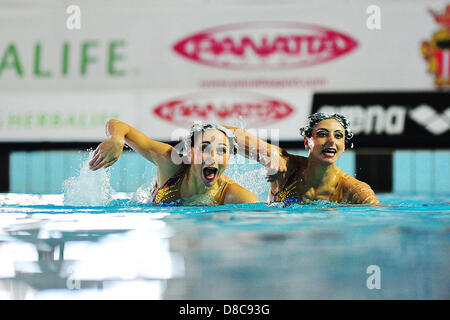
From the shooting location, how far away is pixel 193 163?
12.0ft

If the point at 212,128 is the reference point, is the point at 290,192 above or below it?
below

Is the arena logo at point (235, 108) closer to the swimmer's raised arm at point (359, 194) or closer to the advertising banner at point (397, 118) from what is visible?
the advertising banner at point (397, 118)

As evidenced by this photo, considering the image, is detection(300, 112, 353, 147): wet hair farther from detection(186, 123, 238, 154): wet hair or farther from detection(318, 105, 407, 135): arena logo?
detection(318, 105, 407, 135): arena logo

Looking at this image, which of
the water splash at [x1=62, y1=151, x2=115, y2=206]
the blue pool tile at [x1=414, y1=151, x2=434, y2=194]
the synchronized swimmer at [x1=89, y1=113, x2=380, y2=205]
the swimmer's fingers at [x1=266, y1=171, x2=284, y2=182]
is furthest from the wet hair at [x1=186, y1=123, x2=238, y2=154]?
the blue pool tile at [x1=414, y1=151, x2=434, y2=194]

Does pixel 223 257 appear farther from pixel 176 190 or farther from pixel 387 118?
pixel 387 118

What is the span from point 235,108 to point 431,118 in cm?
266

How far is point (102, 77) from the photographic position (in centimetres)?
785

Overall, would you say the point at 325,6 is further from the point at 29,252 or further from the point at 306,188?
the point at 29,252

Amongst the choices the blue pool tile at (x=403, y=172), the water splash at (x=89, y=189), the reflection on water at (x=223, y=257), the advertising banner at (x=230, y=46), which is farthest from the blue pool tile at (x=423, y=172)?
the water splash at (x=89, y=189)

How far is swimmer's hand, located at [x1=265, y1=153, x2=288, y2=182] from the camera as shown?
3.82 m

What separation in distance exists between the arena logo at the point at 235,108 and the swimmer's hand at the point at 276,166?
3.67 meters

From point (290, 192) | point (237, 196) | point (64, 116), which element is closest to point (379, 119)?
point (290, 192)

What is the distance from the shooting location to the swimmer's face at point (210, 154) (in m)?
3.53

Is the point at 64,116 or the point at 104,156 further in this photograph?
the point at 64,116
